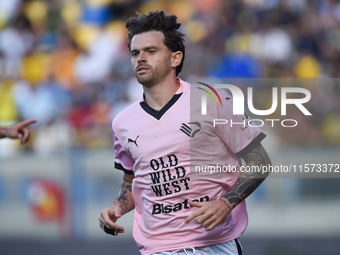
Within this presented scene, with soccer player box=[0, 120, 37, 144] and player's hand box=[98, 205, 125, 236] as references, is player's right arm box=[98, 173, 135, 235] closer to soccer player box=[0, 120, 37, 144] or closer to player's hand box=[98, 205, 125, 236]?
player's hand box=[98, 205, 125, 236]

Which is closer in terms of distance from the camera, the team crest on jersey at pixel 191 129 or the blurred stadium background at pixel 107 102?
the team crest on jersey at pixel 191 129

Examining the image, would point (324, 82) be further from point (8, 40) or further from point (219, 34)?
point (8, 40)

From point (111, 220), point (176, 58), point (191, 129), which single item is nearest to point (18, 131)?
point (111, 220)

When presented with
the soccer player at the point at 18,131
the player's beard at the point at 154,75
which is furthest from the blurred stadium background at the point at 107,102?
the player's beard at the point at 154,75

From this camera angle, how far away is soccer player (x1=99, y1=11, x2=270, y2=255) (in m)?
3.13

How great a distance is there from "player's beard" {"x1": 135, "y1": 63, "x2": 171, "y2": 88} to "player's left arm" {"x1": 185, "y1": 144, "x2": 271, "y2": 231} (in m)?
0.82

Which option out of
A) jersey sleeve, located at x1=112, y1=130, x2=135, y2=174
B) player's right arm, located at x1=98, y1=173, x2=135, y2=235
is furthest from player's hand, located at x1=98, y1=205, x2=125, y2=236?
jersey sleeve, located at x1=112, y1=130, x2=135, y2=174

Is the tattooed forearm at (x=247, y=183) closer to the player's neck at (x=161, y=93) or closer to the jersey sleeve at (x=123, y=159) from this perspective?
the player's neck at (x=161, y=93)

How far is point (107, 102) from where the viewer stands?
31.1ft

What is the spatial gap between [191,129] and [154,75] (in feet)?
1.55

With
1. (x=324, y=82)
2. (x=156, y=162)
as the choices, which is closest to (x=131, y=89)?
(x=324, y=82)

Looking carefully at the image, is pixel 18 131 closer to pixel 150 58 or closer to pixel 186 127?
pixel 150 58

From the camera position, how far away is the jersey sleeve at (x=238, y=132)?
3.14 meters

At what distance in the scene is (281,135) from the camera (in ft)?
25.4
